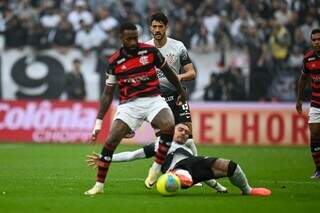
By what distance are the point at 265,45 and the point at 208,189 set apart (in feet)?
47.4

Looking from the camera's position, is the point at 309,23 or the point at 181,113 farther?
the point at 309,23

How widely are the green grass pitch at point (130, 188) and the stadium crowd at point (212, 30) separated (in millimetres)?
4999

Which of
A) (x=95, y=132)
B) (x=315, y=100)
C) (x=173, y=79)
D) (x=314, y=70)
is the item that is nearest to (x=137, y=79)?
(x=173, y=79)

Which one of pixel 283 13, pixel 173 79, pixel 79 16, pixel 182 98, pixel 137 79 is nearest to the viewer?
pixel 137 79

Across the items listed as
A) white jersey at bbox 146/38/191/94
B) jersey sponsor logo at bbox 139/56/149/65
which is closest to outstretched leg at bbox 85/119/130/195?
jersey sponsor logo at bbox 139/56/149/65

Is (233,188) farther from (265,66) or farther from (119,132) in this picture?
(265,66)

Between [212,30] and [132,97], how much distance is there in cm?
1567

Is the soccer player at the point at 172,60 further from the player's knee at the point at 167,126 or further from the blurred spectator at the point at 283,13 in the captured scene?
the blurred spectator at the point at 283,13

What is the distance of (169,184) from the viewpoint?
1140 cm

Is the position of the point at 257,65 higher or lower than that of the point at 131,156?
higher

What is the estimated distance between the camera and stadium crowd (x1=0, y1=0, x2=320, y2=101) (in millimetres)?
26438

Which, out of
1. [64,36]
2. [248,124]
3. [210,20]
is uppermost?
[210,20]

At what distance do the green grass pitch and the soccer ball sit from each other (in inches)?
5.6

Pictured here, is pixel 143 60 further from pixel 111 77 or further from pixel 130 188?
pixel 130 188
